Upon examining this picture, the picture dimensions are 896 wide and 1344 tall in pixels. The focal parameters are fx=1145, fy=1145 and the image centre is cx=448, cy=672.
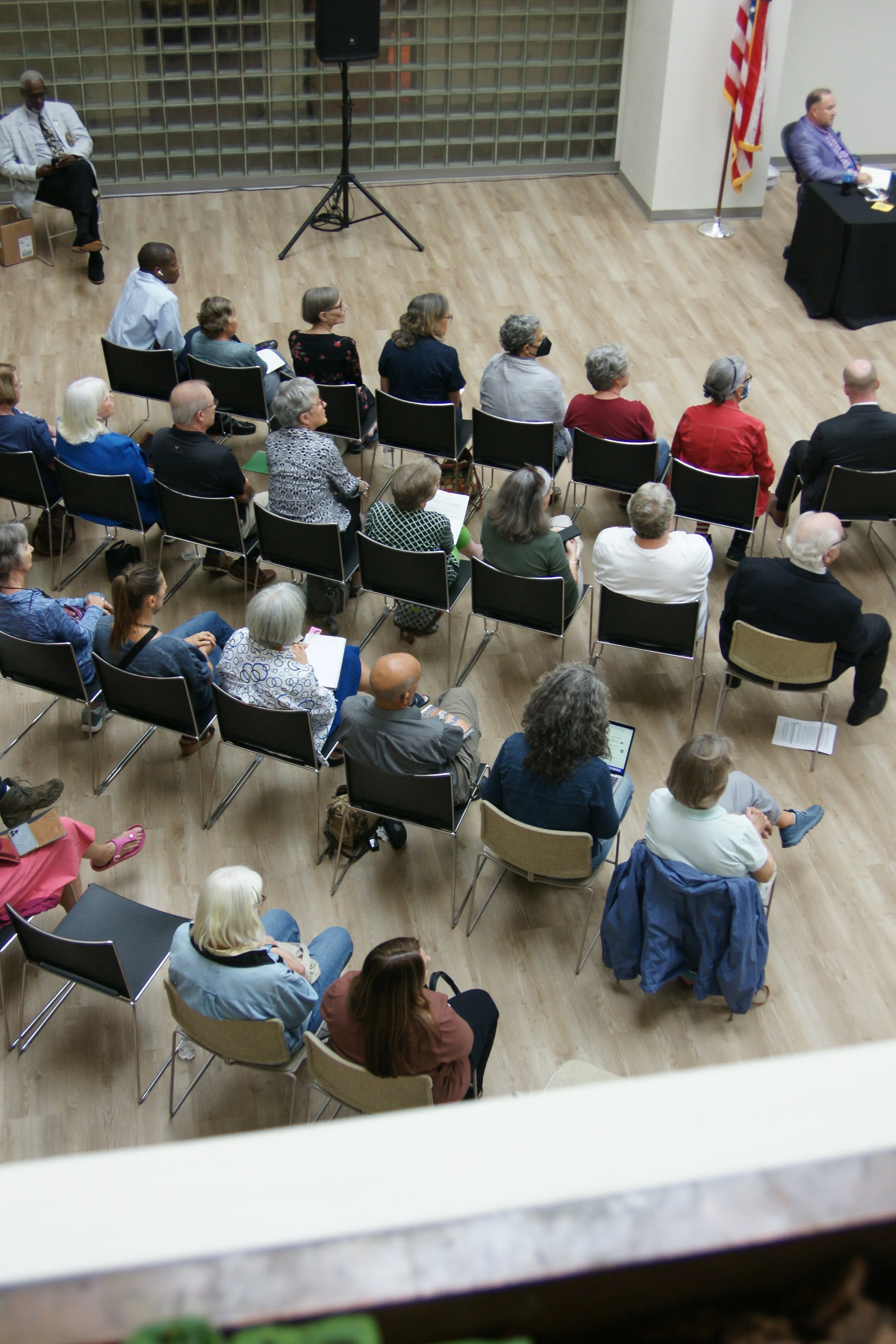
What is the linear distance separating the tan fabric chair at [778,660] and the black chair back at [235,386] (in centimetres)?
281

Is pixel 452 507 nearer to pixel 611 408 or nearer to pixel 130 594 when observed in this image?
pixel 611 408

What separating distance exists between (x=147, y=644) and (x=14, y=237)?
544 cm

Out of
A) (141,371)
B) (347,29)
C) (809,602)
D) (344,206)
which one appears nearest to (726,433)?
(809,602)

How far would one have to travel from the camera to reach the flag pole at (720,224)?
8641 millimetres

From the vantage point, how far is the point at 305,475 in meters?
4.99

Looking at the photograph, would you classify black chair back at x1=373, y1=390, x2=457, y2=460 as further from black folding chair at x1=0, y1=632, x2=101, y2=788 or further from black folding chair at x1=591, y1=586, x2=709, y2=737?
black folding chair at x1=0, y1=632, x2=101, y2=788

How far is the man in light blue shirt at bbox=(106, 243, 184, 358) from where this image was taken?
632cm

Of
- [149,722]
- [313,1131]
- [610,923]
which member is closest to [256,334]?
[149,722]

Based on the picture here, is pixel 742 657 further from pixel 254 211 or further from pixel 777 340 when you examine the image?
pixel 254 211

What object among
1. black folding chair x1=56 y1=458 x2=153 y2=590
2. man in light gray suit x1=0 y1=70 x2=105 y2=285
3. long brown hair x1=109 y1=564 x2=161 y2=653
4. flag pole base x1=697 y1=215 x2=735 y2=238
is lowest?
black folding chair x1=56 y1=458 x2=153 y2=590

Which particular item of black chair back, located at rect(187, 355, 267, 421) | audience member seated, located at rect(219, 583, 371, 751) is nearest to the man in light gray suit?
black chair back, located at rect(187, 355, 267, 421)

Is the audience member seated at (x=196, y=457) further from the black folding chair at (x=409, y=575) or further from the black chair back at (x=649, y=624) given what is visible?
the black chair back at (x=649, y=624)

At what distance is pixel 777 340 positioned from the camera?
764 centimetres

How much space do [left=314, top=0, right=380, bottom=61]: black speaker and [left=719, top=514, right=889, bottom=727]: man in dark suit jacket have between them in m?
5.30
